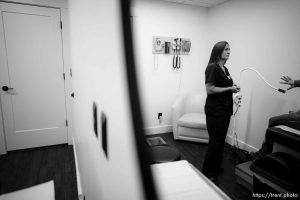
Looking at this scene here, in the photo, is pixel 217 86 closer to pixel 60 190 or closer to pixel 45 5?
pixel 60 190

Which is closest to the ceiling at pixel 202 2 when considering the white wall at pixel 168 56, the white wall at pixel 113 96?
the white wall at pixel 168 56

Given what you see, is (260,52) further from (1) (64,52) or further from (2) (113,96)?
(2) (113,96)

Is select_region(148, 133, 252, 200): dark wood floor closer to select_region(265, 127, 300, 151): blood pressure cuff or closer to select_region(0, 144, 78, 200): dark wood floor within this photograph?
select_region(265, 127, 300, 151): blood pressure cuff

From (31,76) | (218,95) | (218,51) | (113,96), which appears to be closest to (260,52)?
(218,51)

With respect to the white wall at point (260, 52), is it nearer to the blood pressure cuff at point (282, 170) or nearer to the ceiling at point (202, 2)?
the ceiling at point (202, 2)

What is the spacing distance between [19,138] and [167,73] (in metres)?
2.09

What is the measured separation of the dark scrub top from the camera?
158 cm

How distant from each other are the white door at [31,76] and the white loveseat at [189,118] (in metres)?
1.49

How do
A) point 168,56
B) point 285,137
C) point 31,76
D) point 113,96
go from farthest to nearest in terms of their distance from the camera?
1. point 168,56
2. point 31,76
3. point 285,137
4. point 113,96

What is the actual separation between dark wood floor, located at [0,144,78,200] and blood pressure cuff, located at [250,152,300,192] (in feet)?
4.96

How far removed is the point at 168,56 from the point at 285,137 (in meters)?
1.85

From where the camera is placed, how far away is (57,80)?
2.43m

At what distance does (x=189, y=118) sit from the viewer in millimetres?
2734

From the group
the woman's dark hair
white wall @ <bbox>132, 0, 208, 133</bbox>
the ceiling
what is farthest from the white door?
the woman's dark hair
